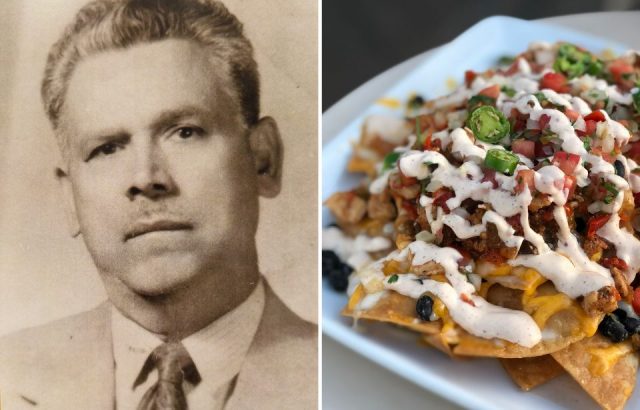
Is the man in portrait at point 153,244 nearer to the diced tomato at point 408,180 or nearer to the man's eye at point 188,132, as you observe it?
the man's eye at point 188,132

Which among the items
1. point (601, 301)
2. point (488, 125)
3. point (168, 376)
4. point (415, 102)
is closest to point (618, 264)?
point (601, 301)

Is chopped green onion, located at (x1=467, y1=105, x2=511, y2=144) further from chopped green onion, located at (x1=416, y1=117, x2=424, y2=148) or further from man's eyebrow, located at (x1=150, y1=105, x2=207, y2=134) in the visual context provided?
man's eyebrow, located at (x1=150, y1=105, x2=207, y2=134)

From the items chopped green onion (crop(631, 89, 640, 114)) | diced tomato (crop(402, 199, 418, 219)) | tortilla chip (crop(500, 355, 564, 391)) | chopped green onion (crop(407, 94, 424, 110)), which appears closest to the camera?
tortilla chip (crop(500, 355, 564, 391))

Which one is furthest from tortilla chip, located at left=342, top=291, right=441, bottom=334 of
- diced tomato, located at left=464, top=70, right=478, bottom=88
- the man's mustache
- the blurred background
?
the blurred background

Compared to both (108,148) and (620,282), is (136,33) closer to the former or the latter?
(108,148)

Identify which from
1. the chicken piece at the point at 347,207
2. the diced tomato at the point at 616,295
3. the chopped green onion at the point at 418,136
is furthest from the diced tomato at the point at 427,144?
the diced tomato at the point at 616,295

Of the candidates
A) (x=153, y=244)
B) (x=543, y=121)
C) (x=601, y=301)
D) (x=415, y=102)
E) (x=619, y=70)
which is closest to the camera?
(x=153, y=244)

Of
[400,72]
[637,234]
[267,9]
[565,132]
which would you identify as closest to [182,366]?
[267,9]
